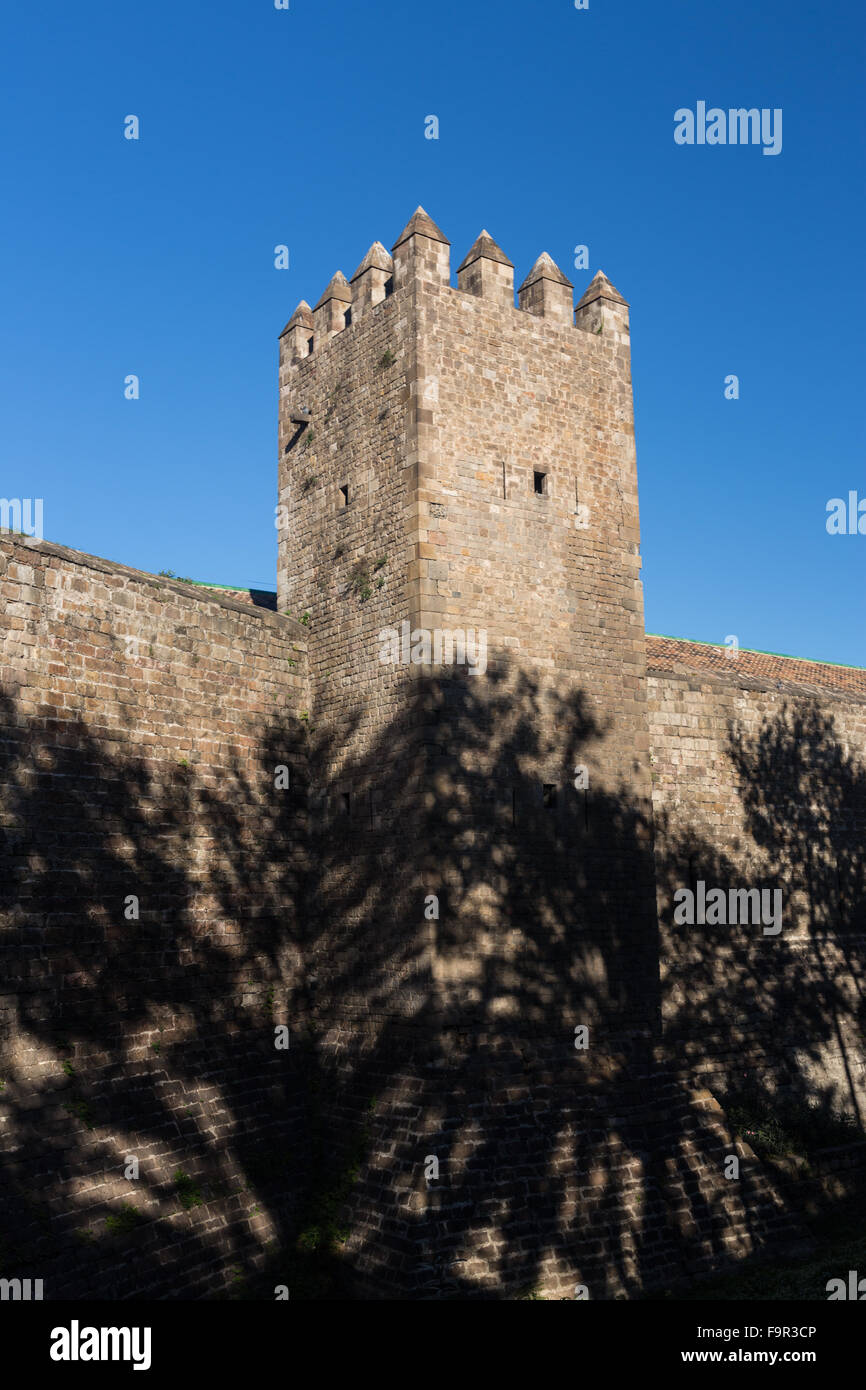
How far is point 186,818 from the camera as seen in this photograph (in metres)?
13.0

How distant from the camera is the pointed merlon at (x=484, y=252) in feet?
49.2

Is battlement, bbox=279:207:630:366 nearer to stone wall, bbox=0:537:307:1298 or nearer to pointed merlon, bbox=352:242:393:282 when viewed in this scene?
pointed merlon, bbox=352:242:393:282

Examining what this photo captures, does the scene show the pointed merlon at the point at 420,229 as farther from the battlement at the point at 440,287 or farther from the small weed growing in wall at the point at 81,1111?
the small weed growing in wall at the point at 81,1111

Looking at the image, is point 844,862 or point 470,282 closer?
point 470,282

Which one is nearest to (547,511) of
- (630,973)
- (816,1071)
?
(630,973)

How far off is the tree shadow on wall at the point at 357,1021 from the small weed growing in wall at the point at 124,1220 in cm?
6

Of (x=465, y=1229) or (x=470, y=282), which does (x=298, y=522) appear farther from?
(x=465, y=1229)

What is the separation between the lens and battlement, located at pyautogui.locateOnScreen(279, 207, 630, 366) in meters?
14.6

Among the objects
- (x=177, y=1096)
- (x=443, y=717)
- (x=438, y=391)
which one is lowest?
(x=177, y=1096)

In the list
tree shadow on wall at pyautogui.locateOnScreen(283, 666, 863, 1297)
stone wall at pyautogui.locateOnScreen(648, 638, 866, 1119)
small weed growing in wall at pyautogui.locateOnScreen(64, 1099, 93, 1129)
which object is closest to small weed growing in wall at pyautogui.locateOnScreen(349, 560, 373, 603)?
tree shadow on wall at pyautogui.locateOnScreen(283, 666, 863, 1297)

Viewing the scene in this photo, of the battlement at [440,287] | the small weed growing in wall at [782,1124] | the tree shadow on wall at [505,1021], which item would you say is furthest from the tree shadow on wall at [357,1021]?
the battlement at [440,287]

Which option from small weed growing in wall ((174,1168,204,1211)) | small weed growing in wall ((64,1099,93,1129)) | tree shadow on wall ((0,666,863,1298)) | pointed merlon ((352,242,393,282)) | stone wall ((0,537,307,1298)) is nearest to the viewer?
stone wall ((0,537,307,1298))

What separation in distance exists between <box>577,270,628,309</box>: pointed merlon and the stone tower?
4 cm
